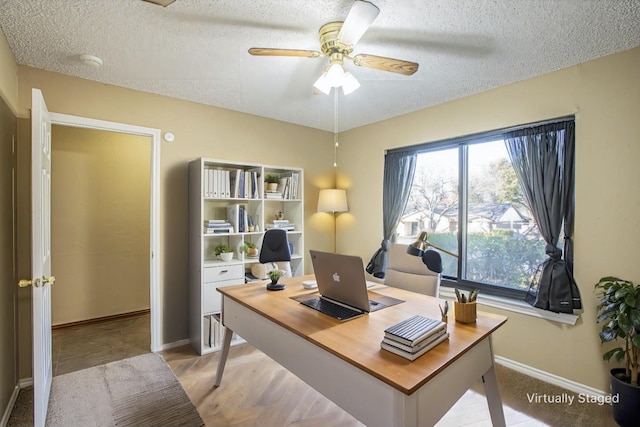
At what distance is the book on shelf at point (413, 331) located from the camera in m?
1.24

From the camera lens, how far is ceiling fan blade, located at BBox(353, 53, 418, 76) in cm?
187

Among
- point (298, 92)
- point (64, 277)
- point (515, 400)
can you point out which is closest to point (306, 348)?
point (515, 400)

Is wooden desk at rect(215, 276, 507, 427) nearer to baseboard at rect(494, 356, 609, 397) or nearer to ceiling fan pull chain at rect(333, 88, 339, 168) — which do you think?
baseboard at rect(494, 356, 609, 397)

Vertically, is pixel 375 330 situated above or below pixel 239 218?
below

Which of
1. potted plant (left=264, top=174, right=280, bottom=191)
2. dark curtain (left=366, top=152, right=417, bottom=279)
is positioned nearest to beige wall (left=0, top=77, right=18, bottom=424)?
potted plant (left=264, top=174, right=280, bottom=191)

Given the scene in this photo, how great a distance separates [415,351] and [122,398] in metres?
2.25

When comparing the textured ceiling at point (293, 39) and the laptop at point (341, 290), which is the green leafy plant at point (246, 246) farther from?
the textured ceiling at point (293, 39)

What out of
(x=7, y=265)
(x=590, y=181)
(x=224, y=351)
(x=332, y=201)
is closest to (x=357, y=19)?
(x=590, y=181)

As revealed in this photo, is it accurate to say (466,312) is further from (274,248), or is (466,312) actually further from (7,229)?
(7,229)

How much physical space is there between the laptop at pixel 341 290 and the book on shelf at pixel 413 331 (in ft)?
1.18

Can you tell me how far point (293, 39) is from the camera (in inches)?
82.8

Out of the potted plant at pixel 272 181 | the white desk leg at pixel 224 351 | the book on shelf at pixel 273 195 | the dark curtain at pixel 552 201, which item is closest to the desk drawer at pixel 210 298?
the white desk leg at pixel 224 351

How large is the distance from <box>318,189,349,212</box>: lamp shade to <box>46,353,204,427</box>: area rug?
2.37 m

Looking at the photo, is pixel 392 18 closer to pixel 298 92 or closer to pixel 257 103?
pixel 298 92
